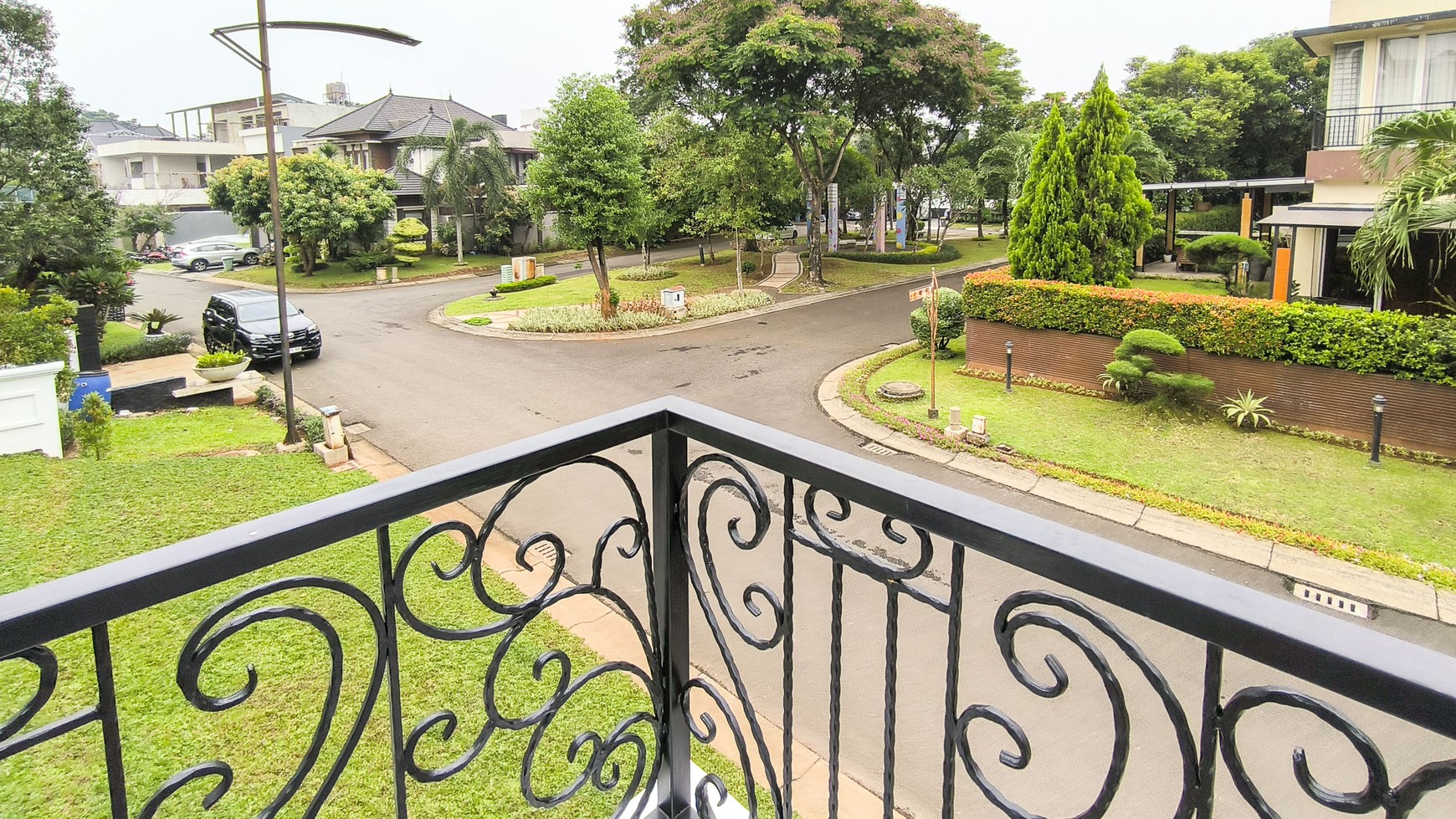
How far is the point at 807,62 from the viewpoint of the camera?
73.8 feet

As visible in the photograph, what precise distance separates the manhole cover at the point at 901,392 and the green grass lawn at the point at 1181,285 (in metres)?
11.5

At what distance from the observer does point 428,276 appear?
33188mm

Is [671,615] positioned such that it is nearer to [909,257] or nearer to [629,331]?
[629,331]

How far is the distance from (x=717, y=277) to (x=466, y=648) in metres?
23.8

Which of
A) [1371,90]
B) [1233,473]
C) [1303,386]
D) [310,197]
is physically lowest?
[1233,473]

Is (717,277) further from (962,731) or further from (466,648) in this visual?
(962,731)

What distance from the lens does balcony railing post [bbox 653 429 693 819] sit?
85.4 inches

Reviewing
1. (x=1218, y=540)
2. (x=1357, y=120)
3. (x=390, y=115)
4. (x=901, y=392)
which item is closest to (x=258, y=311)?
(x=901, y=392)

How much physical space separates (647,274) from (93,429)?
20609mm

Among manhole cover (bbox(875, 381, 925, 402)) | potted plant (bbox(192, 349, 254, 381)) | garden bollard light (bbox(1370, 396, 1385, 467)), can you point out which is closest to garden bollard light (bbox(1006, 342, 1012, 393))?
manhole cover (bbox(875, 381, 925, 402))

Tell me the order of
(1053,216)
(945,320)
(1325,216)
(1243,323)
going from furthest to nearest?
1. (945,320)
2. (1325,216)
3. (1053,216)
4. (1243,323)

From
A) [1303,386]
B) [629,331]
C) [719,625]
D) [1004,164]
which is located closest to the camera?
[719,625]

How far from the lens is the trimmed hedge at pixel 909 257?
1252 inches

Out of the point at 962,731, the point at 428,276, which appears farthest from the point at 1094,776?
the point at 428,276
